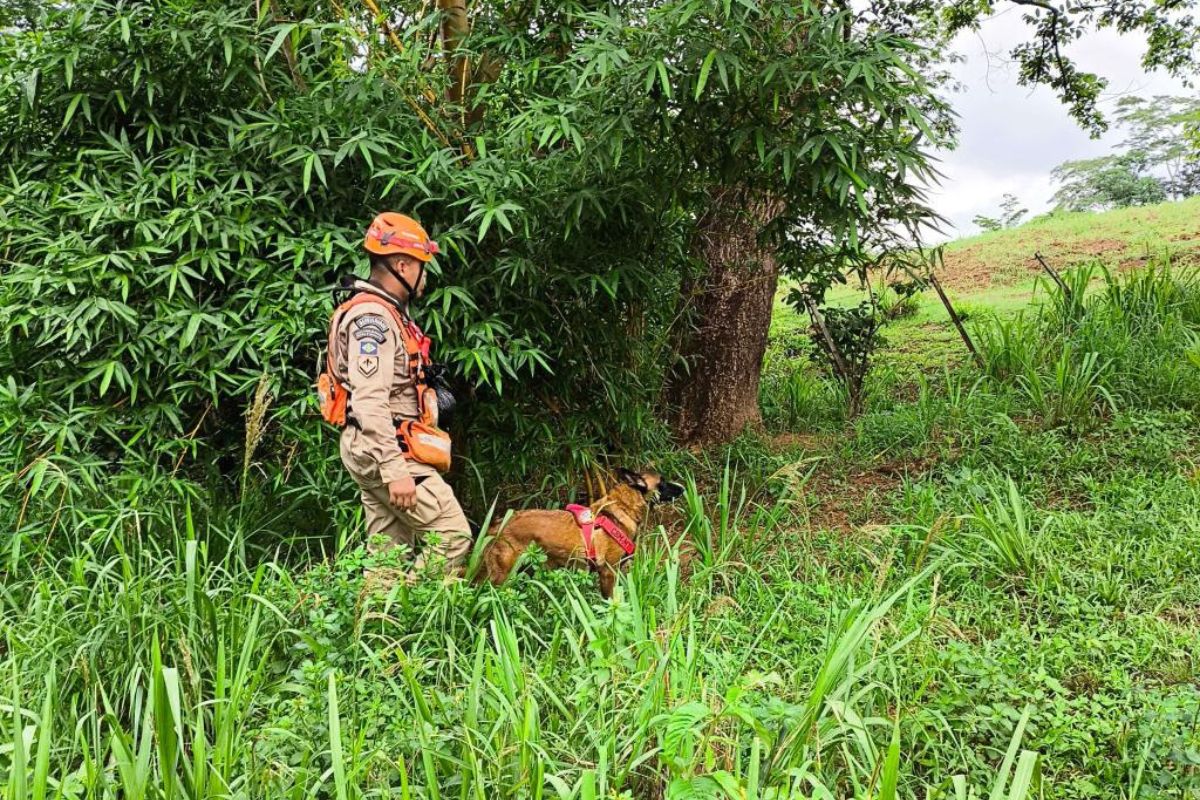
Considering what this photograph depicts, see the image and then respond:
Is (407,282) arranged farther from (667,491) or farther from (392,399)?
(667,491)

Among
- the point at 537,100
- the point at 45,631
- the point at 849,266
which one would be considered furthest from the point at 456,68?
the point at 45,631

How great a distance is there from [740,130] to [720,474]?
2414 millimetres

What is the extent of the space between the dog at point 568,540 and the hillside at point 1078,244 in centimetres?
769

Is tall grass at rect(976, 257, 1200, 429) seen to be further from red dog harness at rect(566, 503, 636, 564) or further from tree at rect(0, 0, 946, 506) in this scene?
red dog harness at rect(566, 503, 636, 564)

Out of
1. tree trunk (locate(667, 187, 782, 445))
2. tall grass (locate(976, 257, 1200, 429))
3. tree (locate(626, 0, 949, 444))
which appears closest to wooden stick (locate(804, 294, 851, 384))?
tree trunk (locate(667, 187, 782, 445))

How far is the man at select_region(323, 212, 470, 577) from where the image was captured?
116 inches

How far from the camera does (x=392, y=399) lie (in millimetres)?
3139

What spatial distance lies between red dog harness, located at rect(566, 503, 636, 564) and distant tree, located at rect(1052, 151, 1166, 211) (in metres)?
25.7

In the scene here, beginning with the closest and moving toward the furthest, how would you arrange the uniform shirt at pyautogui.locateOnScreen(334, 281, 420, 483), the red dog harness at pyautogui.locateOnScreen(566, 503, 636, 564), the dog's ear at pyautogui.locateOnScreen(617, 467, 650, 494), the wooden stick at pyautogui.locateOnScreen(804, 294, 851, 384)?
1. the uniform shirt at pyautogui.locateOnScreen(334, 281, 420, 483)
2. the red dog harness at pyautogui.locateOnScreen(566, 503, 636, 564)
3. the dog's ear at pyautogui.locateOnScreen(617, 467, 650, 494)
4. the wooden stick at pyautogui.locateOnScreen(804, 294, 851, 384)

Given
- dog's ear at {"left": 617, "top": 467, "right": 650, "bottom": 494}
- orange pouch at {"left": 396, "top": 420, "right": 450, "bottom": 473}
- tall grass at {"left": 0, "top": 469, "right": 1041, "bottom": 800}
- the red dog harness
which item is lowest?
tall grass at {"left": 0, "top": 469, "right": 1041, "bottom": 800}

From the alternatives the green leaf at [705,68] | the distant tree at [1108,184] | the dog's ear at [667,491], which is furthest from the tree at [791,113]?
the distant tree at [1108,184]

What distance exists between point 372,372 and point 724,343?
296 centimetres

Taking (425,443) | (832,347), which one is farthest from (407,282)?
(832,347)

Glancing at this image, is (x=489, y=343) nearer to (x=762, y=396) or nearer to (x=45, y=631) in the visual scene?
(x=45, y=631)
